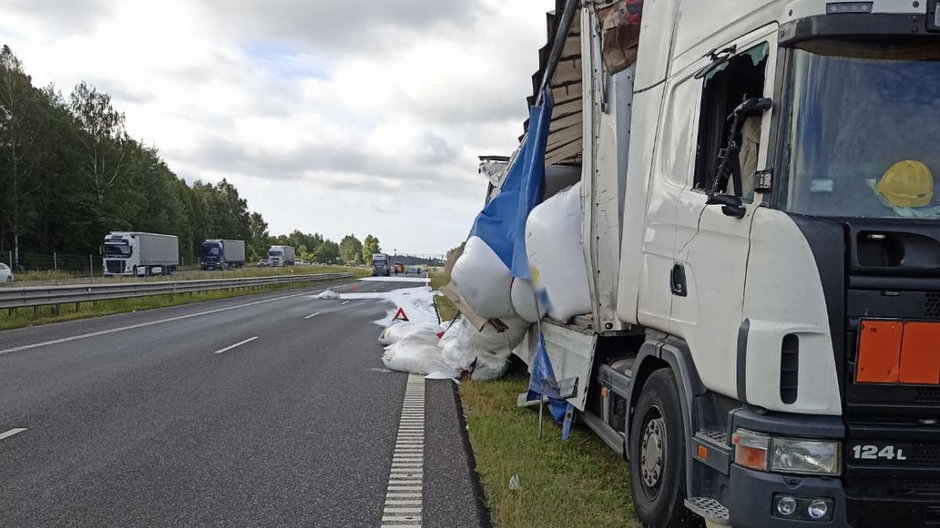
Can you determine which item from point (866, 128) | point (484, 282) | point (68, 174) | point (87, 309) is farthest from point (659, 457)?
point (68, 174)

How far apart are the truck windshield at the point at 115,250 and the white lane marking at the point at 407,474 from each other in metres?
42.7

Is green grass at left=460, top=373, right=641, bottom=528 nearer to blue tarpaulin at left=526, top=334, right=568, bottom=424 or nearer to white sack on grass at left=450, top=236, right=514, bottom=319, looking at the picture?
blue tarpaulin at left=526, top=334, right=568, bottom=424

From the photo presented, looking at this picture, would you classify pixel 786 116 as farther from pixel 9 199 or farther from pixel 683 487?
pixel 9 199

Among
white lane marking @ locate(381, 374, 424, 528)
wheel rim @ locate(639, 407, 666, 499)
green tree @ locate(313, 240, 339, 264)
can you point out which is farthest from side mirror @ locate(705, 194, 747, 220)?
green tree @ locate(313, 240, 339, 264)

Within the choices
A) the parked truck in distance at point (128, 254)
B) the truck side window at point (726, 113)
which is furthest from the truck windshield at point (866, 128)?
the parked truck in distance at point (128, 254)

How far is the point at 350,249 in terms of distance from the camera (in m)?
165

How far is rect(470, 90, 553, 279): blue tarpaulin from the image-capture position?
6.48m

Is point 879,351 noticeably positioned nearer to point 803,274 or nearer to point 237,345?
point 803,274

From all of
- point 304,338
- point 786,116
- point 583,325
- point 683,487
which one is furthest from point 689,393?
point 304,338

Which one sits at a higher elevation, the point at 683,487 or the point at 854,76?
the point at 854,76

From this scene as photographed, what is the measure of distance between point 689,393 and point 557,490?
58.2 inches

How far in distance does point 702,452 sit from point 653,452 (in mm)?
736

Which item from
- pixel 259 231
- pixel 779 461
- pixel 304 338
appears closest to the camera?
pixel 779 461

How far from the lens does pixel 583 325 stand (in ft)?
17.0
